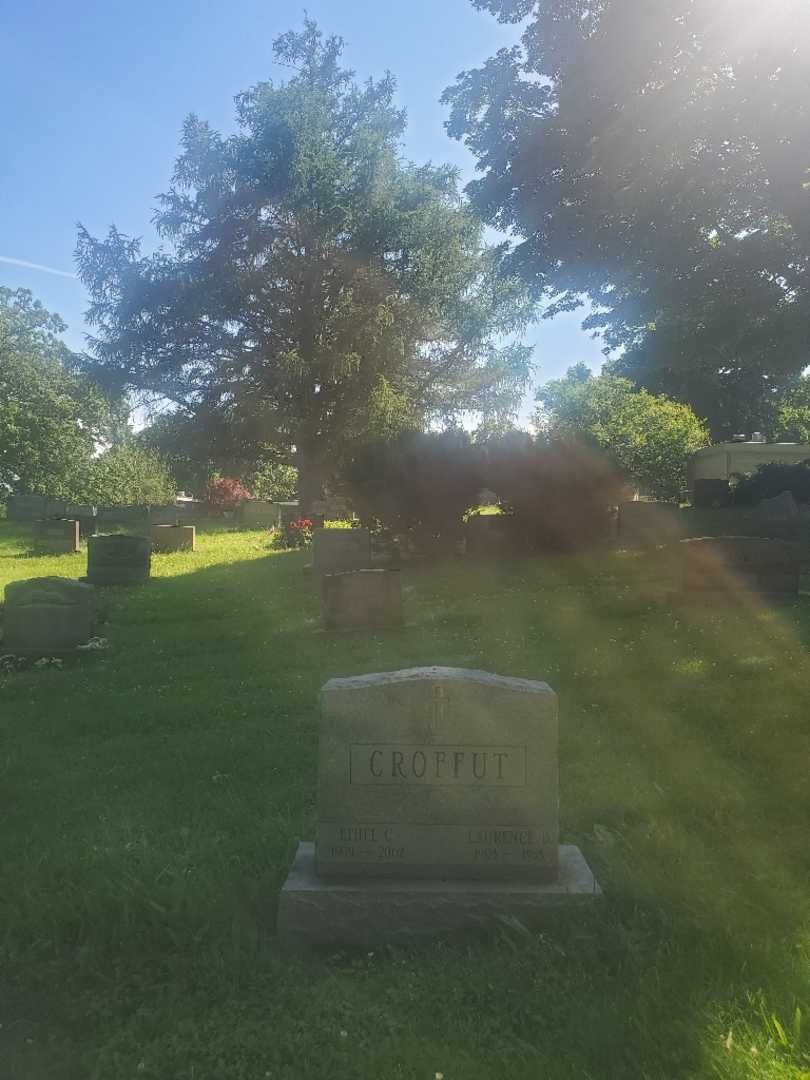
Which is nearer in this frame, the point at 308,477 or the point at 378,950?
the point at 378,950

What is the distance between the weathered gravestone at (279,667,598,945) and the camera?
13.1ft

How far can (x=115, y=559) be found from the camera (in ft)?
54.3

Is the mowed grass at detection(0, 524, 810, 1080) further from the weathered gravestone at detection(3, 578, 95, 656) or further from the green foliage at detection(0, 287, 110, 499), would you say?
the green foliage at detection(0, 287, 110, 499)

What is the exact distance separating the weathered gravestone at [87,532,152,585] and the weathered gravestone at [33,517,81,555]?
8.35 metres

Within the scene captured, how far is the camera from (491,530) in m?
19.0

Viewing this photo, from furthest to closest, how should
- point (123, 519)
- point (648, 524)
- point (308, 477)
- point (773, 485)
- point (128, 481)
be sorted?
point (128, 481) < point (308, 477) < point (123, 519) < point (773, 485) < point (648, 524)

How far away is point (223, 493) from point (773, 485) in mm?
30918

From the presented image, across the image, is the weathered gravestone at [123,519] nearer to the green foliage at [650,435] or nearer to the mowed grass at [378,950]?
the green foliage at [650,435]

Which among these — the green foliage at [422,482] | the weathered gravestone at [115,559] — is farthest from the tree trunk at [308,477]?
the weathered gravestone at [115,559]

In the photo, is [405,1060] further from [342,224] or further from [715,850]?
[342,224]

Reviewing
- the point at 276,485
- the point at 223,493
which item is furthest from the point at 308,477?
the point at 276,485

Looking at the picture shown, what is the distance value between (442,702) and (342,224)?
3162 cm

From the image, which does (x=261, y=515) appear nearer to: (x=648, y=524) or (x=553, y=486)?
(x=648, y=524)

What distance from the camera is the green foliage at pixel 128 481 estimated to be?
40594 millimetres
